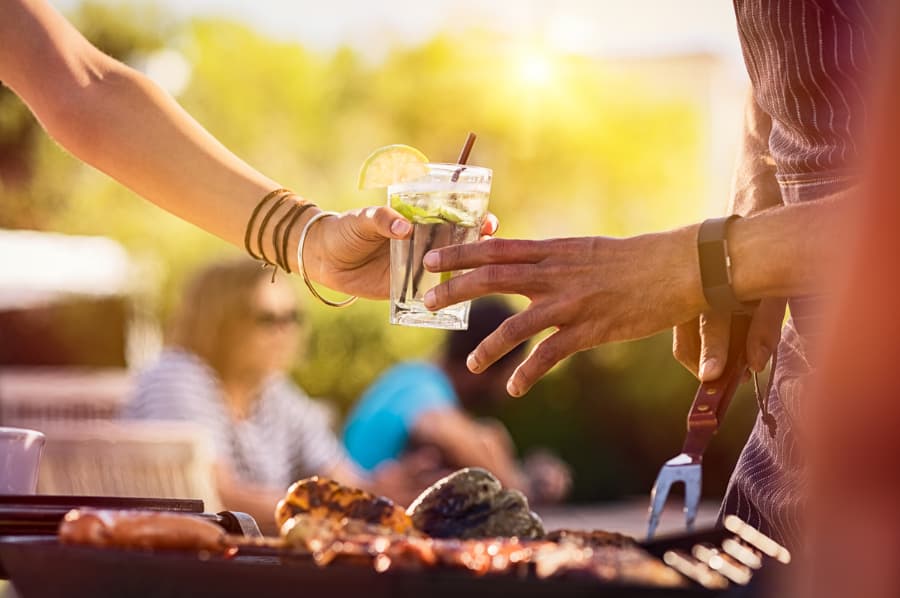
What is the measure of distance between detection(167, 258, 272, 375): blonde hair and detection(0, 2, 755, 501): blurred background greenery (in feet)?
22.0

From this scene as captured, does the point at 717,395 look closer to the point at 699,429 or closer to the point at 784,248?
the point at 699,429

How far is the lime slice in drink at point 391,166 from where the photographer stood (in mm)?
2279

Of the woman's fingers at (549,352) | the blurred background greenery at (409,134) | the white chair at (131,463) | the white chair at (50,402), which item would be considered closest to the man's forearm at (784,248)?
the woman's fingers at (549,352)

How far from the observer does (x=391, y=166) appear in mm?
2348

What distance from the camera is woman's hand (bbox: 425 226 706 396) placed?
172 centimetres

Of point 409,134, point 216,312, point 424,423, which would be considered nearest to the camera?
point 216,312

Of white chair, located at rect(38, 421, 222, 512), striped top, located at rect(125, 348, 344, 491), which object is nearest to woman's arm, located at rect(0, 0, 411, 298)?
white chair, located at rect(38, 421, 222, 512)

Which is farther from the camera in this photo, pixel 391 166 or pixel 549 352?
pixel 391 166

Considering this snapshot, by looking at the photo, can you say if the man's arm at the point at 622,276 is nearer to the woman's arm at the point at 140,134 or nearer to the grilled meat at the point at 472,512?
the grilled meat at the point at 472,512

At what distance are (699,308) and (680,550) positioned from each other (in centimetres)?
40

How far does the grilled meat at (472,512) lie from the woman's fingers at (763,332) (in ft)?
Answer: 1.69

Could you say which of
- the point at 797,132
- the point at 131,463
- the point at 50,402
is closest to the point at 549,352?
the point at 797,132

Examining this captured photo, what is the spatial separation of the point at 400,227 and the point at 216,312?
4.86 metres

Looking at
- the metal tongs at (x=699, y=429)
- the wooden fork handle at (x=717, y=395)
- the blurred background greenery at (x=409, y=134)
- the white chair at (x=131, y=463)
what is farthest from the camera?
the blurred background greenery at (x=409, y=134)
